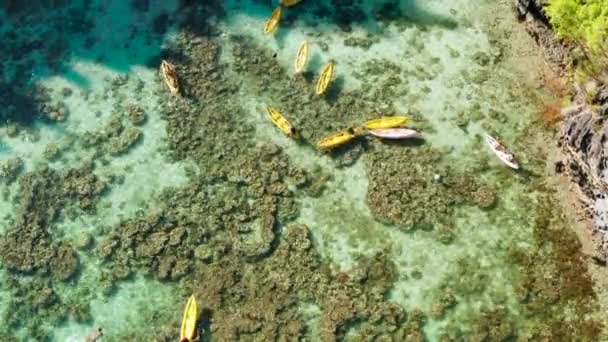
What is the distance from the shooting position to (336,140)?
1630cm

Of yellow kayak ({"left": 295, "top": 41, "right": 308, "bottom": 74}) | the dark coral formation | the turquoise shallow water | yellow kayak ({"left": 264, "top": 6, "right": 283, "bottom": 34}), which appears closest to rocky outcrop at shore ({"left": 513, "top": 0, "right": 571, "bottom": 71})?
the turquoise shallow water

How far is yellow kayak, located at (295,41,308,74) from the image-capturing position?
1759 cm

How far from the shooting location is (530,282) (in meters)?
14.6

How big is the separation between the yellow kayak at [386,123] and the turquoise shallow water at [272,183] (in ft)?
1.17

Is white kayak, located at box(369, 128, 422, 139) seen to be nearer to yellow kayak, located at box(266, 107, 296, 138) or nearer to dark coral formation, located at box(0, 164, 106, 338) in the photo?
yellow kayak, located at box(266, 107, 296, 138)

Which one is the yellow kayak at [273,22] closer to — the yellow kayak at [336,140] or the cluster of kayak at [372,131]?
the cluster of kayak at [372,131]

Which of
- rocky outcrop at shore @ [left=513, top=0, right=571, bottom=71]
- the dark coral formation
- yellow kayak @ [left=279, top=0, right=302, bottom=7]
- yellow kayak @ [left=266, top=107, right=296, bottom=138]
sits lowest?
the dark coral formation

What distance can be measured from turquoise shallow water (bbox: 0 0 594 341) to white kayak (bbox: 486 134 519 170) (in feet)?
0.71

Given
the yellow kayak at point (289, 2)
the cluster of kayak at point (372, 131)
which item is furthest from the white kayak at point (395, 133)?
the yellow kayak at point (289, 2)

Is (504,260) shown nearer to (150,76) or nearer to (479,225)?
(479,225)

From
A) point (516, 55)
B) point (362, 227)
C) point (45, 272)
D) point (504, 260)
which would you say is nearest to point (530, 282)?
point (504, 260)

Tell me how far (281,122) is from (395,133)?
265 centimetres

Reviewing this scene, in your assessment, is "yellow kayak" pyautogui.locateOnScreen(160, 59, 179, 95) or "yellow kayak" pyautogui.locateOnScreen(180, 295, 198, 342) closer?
"yellow kayak" pyautogui.locateOnScreen(180, 295, 198, 342)

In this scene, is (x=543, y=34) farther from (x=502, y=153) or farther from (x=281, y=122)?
(x=281, y=122)
